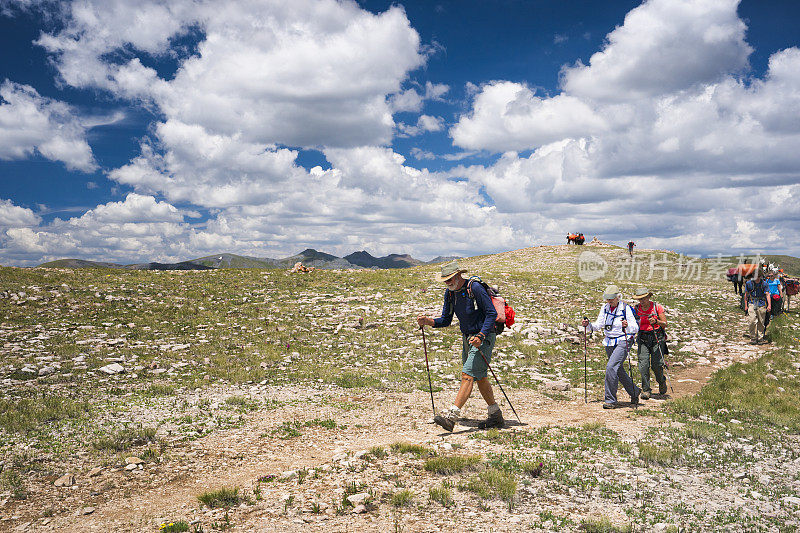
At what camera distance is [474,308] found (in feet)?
30.3

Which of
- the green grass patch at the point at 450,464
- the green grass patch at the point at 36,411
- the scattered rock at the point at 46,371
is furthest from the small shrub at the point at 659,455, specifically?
the scattered rock at the point at 46,371

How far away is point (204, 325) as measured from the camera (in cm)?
1900

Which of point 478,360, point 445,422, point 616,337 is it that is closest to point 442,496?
point 445,422

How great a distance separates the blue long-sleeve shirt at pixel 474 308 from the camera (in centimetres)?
905

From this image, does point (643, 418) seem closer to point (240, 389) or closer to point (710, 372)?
point (710, 372)

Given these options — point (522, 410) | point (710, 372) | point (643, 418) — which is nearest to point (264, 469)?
point (522, 410)

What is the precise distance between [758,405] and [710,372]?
5.14 meters

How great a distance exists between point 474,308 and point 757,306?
17406 mm

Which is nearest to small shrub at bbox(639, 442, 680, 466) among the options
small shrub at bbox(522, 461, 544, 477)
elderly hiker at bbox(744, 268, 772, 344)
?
small shrub at bbox(522, 461, 544, 477)

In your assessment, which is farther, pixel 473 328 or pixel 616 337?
pixel 616 337

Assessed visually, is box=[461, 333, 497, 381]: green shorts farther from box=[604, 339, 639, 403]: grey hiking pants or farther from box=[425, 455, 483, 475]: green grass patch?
box=[604, 339, 639, 403]: grey hiking pants

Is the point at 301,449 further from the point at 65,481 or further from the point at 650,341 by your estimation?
the point at 650,341

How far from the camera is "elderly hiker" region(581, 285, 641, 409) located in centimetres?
1141

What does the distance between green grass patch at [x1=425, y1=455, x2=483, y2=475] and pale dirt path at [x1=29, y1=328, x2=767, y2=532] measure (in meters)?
1.36
